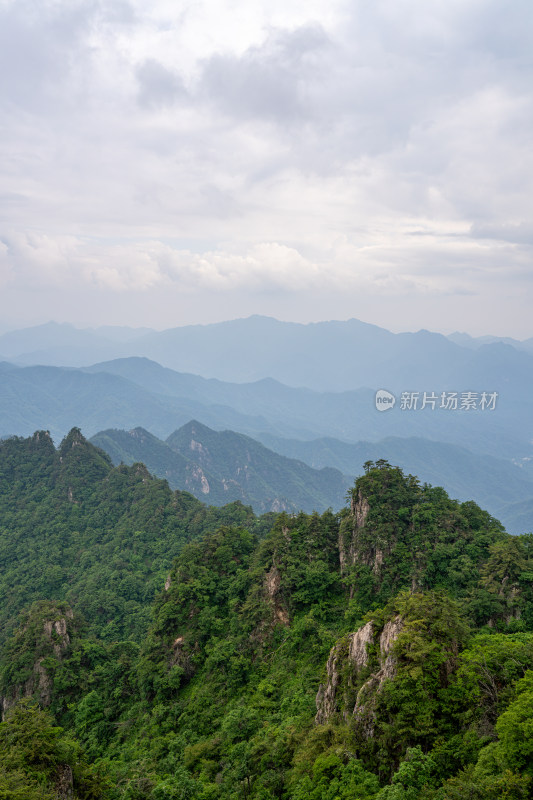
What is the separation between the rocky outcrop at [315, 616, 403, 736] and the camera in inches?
694

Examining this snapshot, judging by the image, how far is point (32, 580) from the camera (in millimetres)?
56000

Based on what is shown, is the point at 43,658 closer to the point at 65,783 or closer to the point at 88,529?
the point at 65,783

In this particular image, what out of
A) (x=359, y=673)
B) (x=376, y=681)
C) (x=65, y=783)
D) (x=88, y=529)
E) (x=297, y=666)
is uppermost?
(x=376, y=681)

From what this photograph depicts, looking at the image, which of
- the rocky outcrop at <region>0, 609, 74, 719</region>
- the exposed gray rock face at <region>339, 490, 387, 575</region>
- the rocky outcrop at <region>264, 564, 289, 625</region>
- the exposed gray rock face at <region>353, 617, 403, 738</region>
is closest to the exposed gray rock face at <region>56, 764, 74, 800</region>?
the exposed gray rock face at <region>353, 617, 403, 738</region>

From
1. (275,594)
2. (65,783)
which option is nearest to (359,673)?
(65,783)

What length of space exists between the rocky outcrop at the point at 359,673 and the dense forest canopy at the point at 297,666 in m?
0.09

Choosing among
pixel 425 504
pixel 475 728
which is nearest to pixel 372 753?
pixel 475 728

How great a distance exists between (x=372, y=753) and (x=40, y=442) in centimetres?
7888

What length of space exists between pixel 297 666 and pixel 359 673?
941 cm

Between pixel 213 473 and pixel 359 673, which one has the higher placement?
pixel 359 673

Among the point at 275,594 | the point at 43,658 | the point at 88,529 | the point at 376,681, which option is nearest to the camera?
the point at 376,681

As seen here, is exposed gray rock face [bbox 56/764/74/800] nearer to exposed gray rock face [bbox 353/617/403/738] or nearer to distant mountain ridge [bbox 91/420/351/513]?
exposed gray rock face [bbox 353/617/403/738]

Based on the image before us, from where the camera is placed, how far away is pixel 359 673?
19.3 meters

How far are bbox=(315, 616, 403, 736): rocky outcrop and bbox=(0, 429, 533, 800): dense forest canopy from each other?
0.09 meters
